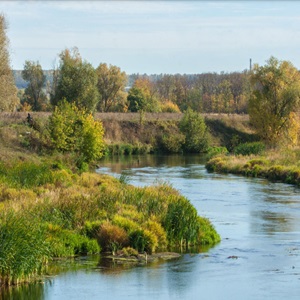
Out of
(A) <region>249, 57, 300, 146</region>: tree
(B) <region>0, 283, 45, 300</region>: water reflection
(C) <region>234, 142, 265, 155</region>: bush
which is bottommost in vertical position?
(B) <region>0, 283, 45, 300</region>: water reflection

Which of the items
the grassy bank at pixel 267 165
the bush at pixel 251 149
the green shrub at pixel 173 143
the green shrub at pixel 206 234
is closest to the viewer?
the green shrub at pixel 206 234

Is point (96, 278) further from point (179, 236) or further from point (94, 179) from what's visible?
point (94, 179)

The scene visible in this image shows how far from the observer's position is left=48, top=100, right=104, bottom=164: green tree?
181 ft

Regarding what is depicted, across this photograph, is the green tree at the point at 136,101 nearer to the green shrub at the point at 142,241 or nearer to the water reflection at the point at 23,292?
the green shrub at the point at 142,241

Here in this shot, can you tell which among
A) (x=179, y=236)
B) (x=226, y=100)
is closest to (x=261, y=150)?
(x=179, y=236)

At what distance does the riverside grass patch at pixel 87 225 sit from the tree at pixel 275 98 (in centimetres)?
4599

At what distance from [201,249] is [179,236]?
934 mm

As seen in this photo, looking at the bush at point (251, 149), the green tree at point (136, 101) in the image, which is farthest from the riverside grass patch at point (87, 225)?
the green tree at point (136, 101)

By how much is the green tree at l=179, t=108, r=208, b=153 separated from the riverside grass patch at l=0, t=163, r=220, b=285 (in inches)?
2137

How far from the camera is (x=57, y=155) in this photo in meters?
51.9

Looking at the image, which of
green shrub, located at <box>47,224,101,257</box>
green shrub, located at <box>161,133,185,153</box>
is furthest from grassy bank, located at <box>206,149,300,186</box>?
green shrub, located at <box>47,224,101,257</box>

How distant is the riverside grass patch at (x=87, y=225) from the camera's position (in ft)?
72.6

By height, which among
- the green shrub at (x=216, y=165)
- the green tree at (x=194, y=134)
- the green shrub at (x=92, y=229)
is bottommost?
the green shrub at (x=92, y=229)

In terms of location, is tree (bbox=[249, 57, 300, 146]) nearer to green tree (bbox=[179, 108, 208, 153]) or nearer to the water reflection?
green tree (bbox=[179, 108, 208, 153])
